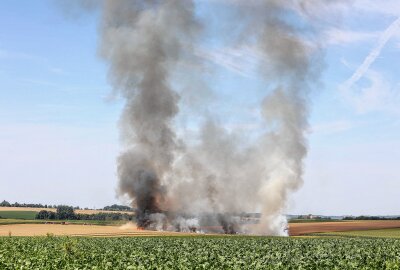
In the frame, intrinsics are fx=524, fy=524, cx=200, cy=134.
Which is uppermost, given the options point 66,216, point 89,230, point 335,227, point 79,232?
point 66,216

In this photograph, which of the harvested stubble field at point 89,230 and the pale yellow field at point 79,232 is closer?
the pale yellow field at point 79,232

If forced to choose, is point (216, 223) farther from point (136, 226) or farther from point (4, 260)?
point (4, 260)

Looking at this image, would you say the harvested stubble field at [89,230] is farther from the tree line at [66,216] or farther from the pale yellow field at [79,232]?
the tree line at [66,216]

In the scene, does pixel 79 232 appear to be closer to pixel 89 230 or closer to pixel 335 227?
pixel 89 230

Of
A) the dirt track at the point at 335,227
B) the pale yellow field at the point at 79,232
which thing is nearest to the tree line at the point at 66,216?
the pale yellow field at the point at 79,232

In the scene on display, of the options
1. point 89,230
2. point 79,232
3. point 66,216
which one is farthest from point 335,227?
point 66,216

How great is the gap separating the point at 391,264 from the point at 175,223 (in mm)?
92075

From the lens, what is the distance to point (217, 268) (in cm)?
2531

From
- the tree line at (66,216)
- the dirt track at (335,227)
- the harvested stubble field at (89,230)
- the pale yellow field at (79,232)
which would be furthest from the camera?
the tree line at (66,216)

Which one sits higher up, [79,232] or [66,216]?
[66,216]

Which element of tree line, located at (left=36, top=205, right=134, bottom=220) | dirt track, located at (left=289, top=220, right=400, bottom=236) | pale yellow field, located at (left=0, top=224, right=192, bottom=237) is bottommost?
pale yellow field, located at (left=0, top=224, right=192, bottom=237)

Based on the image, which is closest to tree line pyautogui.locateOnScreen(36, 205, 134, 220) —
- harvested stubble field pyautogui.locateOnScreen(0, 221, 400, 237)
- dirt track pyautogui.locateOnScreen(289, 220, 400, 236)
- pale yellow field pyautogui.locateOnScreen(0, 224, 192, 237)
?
harvested stubble field pyautogui.locateOnScreen(0, 221, 400, 237)

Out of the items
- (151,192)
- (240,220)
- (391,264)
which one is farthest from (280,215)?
(391,264)

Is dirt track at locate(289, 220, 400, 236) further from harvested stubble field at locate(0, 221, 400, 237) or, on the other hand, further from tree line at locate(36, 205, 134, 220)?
tree line at locate(36, 205, 134, 220)
